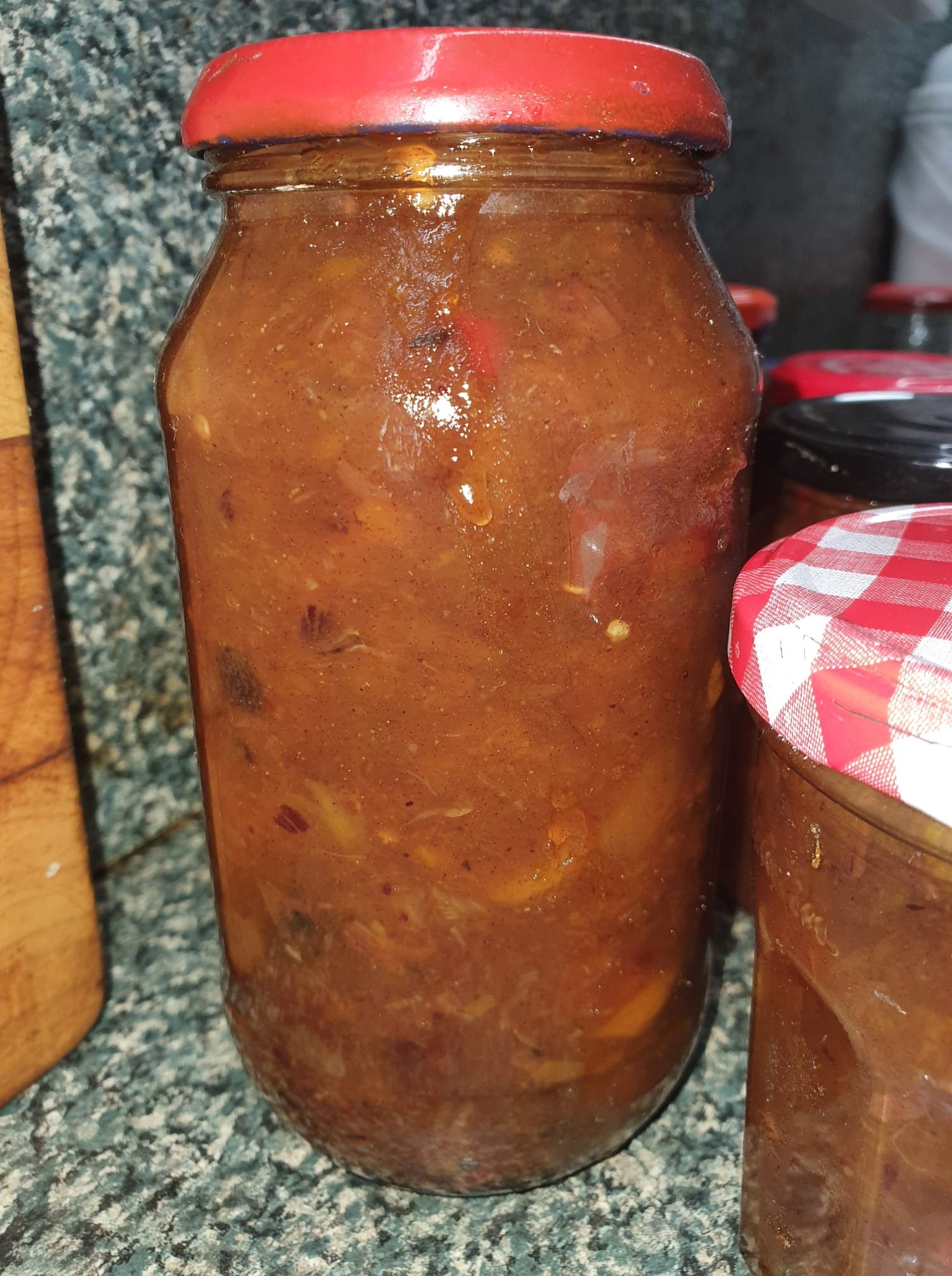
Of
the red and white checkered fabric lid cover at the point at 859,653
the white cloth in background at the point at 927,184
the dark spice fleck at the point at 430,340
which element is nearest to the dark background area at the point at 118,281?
the dark spice fleck at the point at 430,340

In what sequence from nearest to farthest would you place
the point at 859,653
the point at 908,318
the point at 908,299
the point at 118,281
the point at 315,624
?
the point at 859,653, the point at 315,624, the point at 118,281, the point at 908,299, the point at 908,318

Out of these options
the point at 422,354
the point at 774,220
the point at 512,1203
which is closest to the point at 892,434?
the point at 422,354

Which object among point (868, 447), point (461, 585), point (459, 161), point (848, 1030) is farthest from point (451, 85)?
point (848, 1030)

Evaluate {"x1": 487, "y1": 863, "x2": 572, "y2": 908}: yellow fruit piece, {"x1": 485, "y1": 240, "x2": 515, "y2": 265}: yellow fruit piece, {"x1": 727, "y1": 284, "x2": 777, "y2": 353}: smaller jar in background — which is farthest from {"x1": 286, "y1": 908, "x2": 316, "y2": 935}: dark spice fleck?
{"x1": 727, "y1": 284, "x2": 777, "y2": 353}: smaller jar in background

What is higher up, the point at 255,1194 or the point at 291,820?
the point at 291,820

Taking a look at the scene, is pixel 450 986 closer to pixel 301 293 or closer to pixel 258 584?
pixel 258 584

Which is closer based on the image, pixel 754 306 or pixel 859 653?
pixel 859 653

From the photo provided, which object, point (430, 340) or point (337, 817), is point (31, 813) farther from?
point (430, 340)

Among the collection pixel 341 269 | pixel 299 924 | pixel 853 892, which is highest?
pixel 341 269
